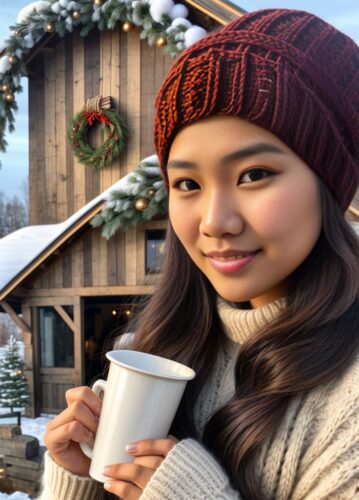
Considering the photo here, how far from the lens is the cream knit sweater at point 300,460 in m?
0.75

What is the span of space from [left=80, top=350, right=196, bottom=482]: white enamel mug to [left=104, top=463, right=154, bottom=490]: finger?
0.02 metres

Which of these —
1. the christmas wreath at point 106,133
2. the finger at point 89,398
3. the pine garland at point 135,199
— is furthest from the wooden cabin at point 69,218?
the finger at point 89,398

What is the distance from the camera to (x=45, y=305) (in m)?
4.77

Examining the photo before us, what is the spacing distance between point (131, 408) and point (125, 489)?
146 millimetres

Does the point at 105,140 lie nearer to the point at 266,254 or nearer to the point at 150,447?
the point at 266,254

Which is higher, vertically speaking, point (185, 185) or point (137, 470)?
point (185, 185)

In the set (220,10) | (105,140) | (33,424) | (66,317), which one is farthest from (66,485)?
(33,424)

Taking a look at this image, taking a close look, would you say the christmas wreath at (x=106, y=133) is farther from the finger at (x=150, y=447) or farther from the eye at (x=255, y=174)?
the finger at (x=150, y=447)

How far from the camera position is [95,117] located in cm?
468

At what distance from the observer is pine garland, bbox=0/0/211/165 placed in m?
3.97

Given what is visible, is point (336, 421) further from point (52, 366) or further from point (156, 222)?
point (52, 366)

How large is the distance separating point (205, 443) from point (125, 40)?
464 centimetres

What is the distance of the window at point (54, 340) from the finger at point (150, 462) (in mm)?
4292

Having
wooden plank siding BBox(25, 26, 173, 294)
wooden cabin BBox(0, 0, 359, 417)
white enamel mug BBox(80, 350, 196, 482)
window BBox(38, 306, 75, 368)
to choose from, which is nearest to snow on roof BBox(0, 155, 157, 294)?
wooden cabin BBox(0, 0, 359, 417)
